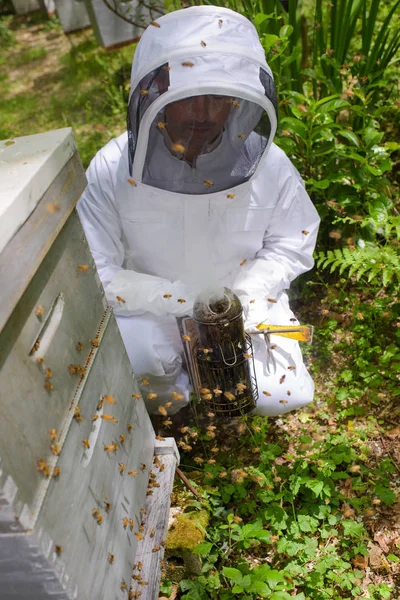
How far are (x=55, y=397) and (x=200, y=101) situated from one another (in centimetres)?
145

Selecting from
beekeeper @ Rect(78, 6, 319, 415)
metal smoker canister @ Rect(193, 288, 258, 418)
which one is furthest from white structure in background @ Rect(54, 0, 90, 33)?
metal smoker canister @ Rect(193, 288, 258, 418)

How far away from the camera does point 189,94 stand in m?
2.19

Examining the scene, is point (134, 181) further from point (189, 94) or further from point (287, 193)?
point (287, 193)

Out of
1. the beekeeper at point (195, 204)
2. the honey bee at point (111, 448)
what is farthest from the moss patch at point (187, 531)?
the honey bee at point (111, 448)

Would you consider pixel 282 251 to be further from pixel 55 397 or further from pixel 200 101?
pixel 55 397

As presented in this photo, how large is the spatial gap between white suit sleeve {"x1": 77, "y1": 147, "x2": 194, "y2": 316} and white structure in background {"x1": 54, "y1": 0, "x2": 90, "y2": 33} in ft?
21.3

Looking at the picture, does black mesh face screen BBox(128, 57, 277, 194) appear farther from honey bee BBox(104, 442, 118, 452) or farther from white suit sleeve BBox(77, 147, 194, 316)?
honey bee BBox(104, 442, 118, 452)

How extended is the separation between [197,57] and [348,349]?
192 centimetres

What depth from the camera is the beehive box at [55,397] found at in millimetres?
1262

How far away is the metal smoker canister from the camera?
2.33m

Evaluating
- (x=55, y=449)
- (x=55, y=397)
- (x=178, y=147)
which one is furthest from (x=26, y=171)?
(x=178, y=147)

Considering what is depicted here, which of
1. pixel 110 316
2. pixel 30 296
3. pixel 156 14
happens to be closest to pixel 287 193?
pixel 110 316

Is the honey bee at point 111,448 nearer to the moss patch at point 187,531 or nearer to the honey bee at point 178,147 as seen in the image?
the moss patch at point 187,531

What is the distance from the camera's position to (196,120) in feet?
7.82
